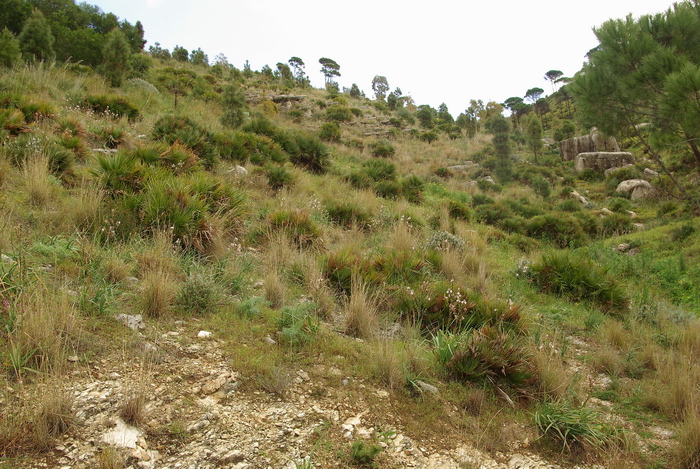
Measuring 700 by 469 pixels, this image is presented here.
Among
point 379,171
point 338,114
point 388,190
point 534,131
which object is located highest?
point 338,114

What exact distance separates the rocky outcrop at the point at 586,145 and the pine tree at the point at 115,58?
22.9m

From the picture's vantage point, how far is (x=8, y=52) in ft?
30.8

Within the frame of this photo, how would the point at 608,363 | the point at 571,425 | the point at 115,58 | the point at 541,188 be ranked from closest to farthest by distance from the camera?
the point at 571,425 < the point at 608,363 < the point at 115,58 < the point at 541,188

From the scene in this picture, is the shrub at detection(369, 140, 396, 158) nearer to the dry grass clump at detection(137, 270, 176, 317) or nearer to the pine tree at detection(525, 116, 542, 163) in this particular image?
the pine tree at detection(525, 116, 542, 163)

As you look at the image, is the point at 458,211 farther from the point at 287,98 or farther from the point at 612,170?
the point at 287,98

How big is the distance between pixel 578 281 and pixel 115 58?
13.9 metres

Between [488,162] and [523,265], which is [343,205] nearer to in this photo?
[523,265]

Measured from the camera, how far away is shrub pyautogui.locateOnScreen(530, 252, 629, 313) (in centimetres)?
530

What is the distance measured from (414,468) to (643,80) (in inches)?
359

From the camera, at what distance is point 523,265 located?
6.56 meters

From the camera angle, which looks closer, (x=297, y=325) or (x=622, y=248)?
(x=297, y=325)

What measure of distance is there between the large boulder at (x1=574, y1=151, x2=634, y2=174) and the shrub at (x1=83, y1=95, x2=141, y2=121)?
19.9m

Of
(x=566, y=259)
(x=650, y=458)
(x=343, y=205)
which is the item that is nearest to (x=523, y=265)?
(x=566, y=259)

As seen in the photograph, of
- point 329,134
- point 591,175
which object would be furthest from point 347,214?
point 591,175
